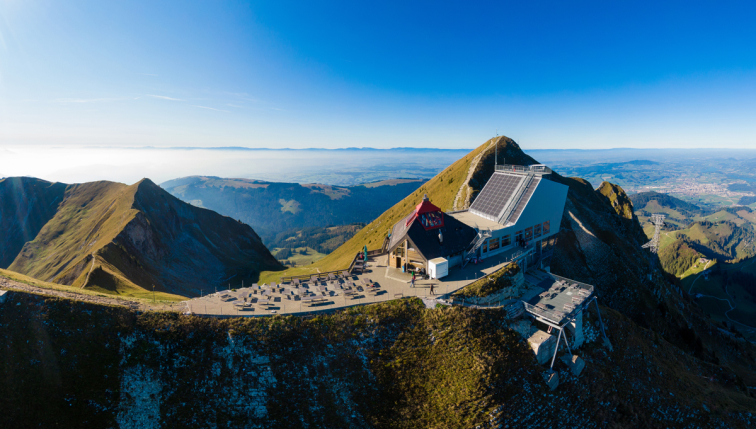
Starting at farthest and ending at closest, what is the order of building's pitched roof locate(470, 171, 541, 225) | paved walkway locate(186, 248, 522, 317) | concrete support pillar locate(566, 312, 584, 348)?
1. building's pitched roof locate(470, 171, 541, 225)
2. concrete support pillar locate(566, 312, 584, 348)
3. paved walkway locate(186, 248, 522, 317)

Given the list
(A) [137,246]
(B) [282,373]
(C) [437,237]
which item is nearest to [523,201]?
(C) [437,237]

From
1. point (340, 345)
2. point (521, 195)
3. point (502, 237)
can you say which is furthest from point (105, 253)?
point (521, 195)

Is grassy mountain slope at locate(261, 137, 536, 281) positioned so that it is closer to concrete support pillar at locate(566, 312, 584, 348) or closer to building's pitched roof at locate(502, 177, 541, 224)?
building's pitched roof at locate(502, 177, 541, 224)

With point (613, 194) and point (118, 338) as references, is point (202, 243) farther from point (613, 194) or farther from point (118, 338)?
point (613, 194)

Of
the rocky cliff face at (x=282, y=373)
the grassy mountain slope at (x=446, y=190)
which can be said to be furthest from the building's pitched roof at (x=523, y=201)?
the grassy mountain slope at (x=446, y=190)

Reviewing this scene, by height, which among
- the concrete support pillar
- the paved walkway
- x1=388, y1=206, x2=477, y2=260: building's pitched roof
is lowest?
the concrete support pillar

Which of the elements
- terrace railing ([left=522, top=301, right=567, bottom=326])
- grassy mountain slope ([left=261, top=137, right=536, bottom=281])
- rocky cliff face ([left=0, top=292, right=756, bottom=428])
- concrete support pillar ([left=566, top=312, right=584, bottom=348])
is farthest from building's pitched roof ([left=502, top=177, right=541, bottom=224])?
grassy mountain slope ([left=261, top=137, right=536, bottom=281])
